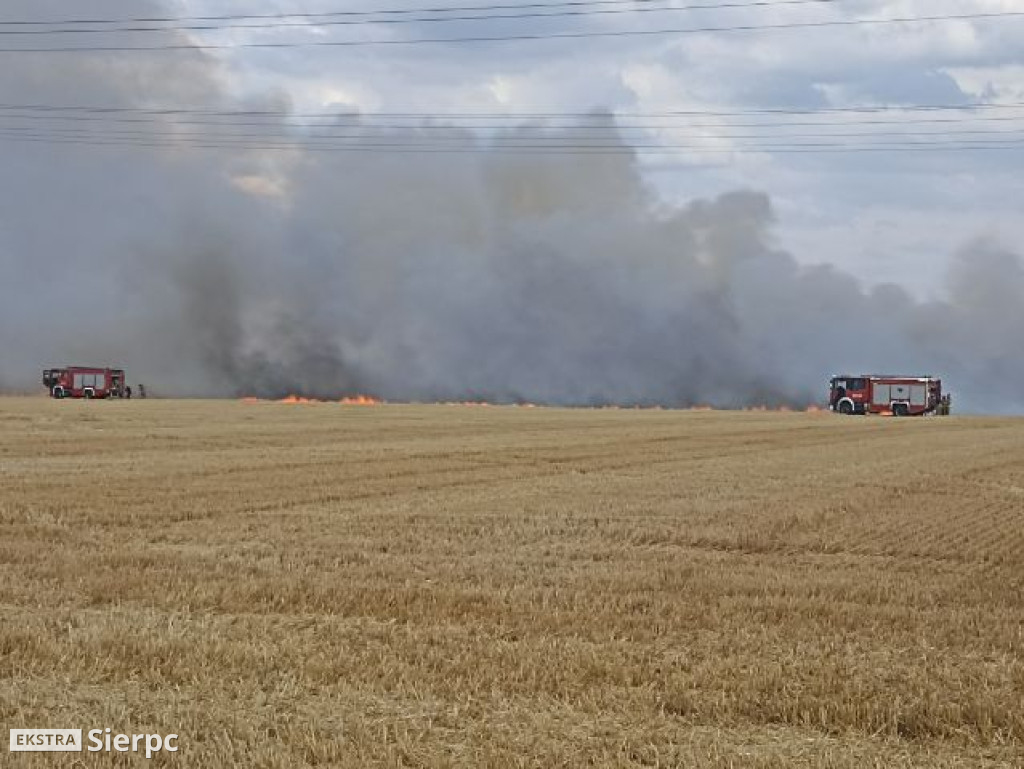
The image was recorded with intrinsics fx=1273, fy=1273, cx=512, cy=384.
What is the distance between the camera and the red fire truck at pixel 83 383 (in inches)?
4518

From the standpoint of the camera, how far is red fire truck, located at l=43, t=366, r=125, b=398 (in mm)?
114750

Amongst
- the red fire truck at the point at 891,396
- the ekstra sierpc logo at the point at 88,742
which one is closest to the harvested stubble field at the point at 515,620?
the ekstra sierpc logo at the point at 88,742

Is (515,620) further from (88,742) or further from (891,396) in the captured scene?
(891,396)

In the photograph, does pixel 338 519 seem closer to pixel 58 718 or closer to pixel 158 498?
pixel 158 498

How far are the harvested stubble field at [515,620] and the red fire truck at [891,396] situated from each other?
69.9 m

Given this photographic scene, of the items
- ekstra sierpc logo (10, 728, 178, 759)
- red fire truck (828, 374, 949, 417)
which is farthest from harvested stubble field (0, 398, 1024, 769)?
red fire truck (828, 374, 949, 417)

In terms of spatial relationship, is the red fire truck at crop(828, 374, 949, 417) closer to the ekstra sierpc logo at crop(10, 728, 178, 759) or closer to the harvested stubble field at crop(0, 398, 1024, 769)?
the harvested stubble field at crop(0, 398, 1024, 769)

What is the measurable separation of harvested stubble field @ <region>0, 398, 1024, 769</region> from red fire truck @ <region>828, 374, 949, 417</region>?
69904mm

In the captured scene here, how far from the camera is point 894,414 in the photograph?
9962 centimetres

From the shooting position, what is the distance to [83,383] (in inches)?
4528

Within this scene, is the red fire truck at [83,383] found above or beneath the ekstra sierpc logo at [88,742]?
above

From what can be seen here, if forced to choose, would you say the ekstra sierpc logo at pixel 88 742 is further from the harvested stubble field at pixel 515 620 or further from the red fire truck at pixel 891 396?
the red fire truck at pixel 891 396

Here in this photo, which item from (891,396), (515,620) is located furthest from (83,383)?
(515,620)

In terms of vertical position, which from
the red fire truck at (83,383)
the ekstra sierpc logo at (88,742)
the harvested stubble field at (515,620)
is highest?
the red fire truck at (83,383)
